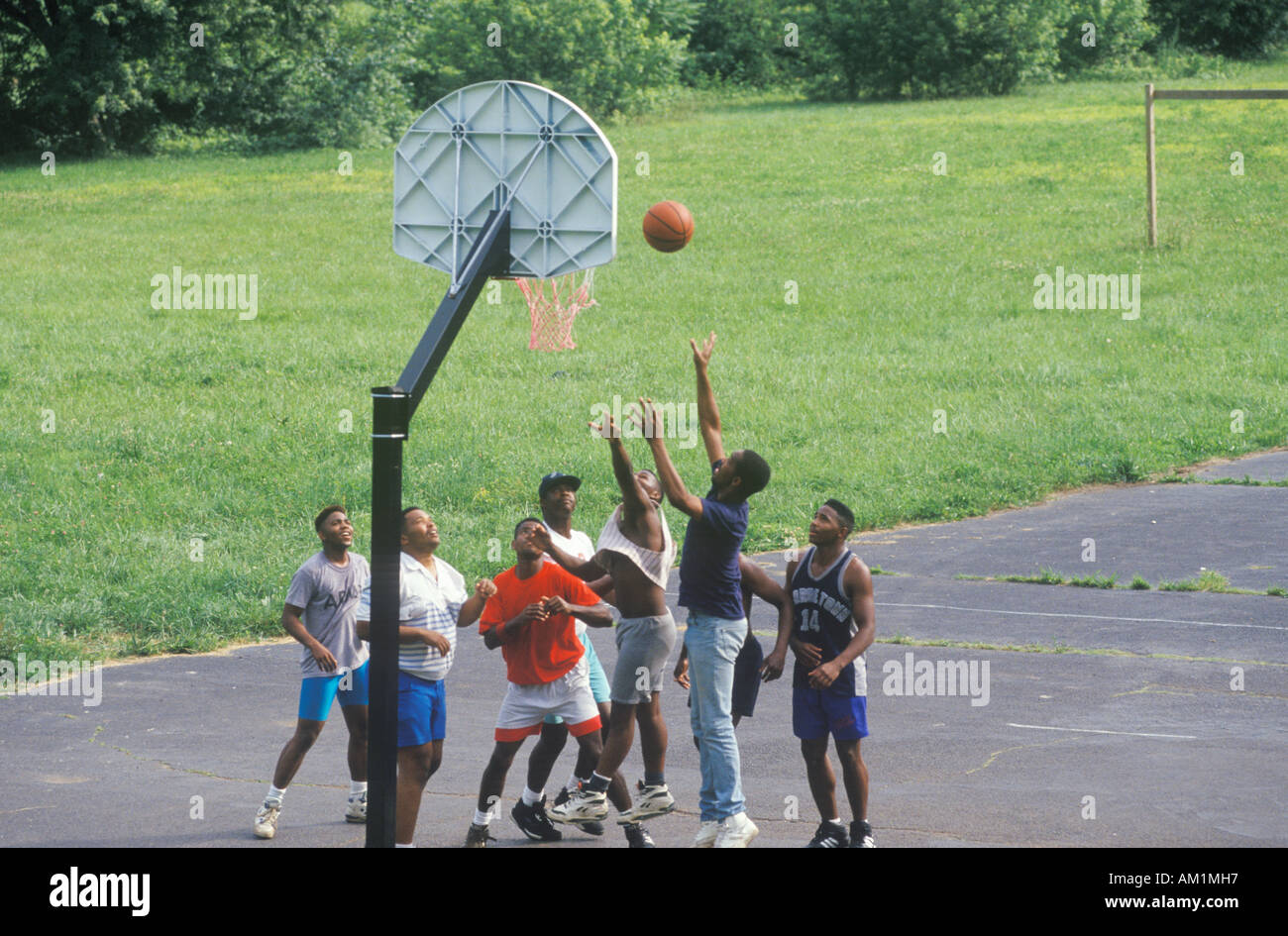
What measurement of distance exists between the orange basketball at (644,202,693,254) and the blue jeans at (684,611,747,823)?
2.42 m

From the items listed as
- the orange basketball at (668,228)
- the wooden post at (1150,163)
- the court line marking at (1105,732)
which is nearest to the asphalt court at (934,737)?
the court line marking at (1105,732)

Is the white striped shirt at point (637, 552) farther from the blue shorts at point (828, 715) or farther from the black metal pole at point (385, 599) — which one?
the black metal pole at point (385, 599)

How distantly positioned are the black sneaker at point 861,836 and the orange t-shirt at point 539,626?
1.62m

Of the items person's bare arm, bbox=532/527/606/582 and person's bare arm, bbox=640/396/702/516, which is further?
person's bare arm, bbox=532/527/606/582

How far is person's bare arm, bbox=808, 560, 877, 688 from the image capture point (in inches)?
294

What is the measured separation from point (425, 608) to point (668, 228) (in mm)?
2747

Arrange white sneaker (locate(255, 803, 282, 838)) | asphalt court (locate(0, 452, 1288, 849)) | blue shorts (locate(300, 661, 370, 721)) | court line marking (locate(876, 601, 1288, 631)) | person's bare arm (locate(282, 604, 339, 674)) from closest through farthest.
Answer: white sneaker (locate(255, 803, 282, 838)), asphalt court (locate(0, 452, 1288, 849)), person's bare arm (locate(282, 604, 339, 674)), blue shorts (locate(300, 661, 370, 721)), court line marking (locate(876, 601, 1288, 631))

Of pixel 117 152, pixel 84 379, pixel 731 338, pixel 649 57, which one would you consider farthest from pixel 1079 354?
pixel 117 152

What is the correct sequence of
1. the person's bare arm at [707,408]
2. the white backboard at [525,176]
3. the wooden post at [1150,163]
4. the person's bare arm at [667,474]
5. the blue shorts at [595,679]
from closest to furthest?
the person's bare arm at [667,474], the white backboard at [525,176], the person's bare arm at [707,408], the blue shorts at [595,679], the wooden post at [1150,163]

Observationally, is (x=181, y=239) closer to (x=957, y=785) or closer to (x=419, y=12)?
(x=419, y=12)

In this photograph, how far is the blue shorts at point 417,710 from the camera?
24.6 feet

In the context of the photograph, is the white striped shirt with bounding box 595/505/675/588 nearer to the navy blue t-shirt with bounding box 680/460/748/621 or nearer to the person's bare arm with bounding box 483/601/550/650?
the navy blue t-shirt with bounding box 680/460/748/621

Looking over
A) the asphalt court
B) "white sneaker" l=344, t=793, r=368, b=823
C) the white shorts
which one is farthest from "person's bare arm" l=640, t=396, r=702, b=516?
"white sneaker" l=344, t=793, r=368, b=823

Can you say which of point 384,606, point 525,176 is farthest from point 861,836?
point 525,176
